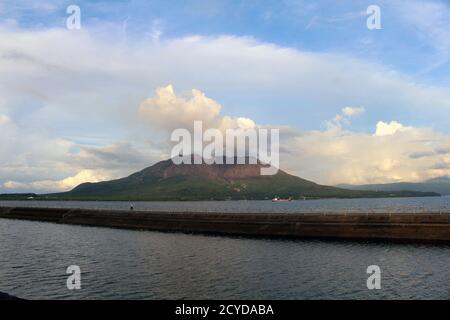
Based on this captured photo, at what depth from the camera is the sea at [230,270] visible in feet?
151

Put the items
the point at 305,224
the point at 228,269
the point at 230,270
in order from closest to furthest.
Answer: the point at 230,270 → the point at 228,269 → the point at 305,224

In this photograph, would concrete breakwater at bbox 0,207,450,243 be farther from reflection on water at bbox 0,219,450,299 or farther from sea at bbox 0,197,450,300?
reflection on water at bbox 0,219,450,299

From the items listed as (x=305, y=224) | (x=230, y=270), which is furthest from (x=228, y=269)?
(x=305, y=224)

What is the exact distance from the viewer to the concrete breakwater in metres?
81.6

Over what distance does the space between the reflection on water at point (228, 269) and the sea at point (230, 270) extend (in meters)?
0.12

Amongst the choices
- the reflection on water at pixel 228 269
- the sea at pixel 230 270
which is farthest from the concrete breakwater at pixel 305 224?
the reflection on water at pixel 228 269

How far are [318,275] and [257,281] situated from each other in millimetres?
8952

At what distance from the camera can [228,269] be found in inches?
2352

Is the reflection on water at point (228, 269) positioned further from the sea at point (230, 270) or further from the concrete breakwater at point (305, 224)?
the concrete breakwater at point (305, 224)

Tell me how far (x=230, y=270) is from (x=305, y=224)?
43.8 meters

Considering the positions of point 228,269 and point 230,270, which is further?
point 228,269

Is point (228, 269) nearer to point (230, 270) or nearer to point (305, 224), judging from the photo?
point (230, 270)

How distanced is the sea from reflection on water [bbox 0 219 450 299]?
12 cm

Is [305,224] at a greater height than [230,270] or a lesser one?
greater
